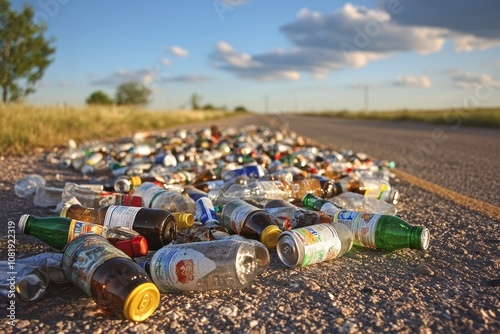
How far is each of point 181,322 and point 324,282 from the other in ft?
2.29

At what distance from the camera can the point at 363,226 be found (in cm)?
A: 233

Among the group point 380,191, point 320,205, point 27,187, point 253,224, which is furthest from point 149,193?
point 380,191

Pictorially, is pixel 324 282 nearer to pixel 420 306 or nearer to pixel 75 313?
pixel 420 306

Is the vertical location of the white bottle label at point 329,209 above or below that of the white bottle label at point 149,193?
below

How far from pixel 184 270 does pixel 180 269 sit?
0.06ft

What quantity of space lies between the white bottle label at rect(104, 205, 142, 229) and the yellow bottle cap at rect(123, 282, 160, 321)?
30.8 inches

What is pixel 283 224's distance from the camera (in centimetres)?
241

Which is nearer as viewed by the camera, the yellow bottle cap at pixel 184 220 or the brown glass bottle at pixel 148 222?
the brown glass bottle at pixel 148 222

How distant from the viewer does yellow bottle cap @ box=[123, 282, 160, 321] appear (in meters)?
1.47

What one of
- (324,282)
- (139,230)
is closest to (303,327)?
(324,282)

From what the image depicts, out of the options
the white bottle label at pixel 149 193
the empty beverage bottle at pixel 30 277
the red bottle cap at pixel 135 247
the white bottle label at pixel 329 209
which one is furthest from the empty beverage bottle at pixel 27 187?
the white bottle label at pixel 329 209

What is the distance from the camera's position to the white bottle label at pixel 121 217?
2.27 metres

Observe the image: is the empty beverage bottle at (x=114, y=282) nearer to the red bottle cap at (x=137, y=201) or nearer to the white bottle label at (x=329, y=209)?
the red bottle cap at (x=137, y=201)

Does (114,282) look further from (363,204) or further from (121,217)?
(363,204)
